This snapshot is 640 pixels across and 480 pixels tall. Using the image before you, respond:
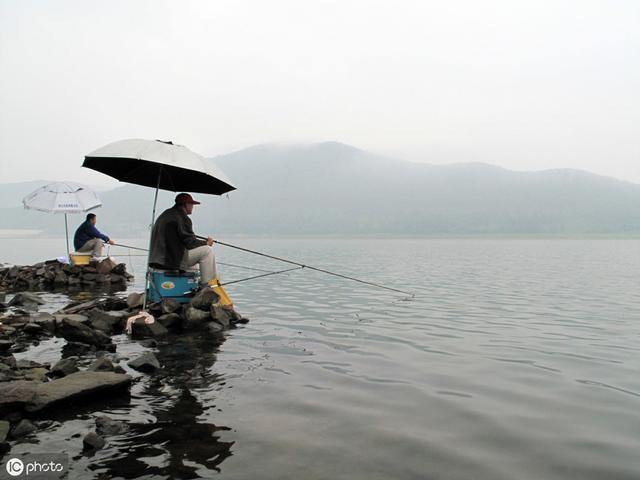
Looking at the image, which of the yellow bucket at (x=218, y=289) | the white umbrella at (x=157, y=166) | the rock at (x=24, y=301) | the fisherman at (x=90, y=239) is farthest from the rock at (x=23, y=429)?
the fisherman at (x=90, y=239)

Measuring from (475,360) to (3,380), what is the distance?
334 inches

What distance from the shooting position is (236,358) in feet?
31.6

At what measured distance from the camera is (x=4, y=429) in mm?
5324

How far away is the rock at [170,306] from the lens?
12.7 metres

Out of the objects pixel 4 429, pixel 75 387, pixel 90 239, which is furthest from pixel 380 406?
pixel 90 239

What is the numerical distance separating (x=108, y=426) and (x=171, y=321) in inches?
272

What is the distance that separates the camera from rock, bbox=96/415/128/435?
5707 millimetres

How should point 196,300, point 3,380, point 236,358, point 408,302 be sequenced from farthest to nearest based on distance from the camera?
point 408,302, point 196,300, point 236,358, point 3,380

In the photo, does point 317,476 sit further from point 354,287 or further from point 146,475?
point 354,287

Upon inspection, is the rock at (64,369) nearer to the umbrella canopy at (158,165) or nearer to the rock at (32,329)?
the rock at (32,329)

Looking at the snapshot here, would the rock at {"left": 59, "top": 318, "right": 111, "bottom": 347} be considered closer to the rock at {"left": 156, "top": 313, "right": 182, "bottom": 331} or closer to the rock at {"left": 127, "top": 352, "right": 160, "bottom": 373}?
the rock at {"left": 156, "top": 313, "right": 182, "bottom": 331}

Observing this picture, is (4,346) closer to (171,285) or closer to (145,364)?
(145,364)

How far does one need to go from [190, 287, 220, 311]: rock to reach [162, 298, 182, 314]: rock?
17.1 inches

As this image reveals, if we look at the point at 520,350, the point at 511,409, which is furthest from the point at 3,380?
the point at 520,350
